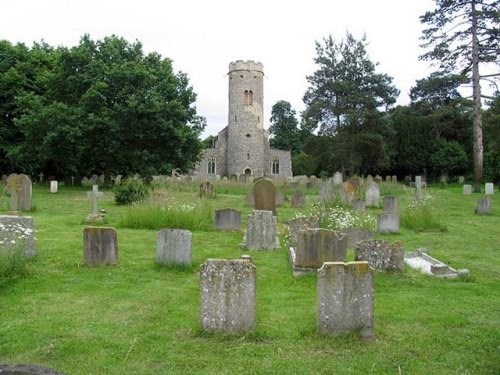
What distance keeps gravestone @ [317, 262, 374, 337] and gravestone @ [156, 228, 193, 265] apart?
340 centimetres

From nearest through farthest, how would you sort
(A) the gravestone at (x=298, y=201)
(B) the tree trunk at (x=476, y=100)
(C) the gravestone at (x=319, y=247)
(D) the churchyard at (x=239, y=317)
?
1. (D) the churchyard at (x=239, y=317)
2. (C) the gravestone at (x=319, y=247)
3. (A) the gravestone at (x=298, y=201)
4. (B) the tree trunk at (x=476, y=100)

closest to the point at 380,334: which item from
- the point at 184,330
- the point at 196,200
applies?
the point at 184,330

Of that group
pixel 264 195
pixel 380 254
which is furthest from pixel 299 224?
pixel 264 195

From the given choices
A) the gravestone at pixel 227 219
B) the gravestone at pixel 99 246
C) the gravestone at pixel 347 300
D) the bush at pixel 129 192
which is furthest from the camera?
the bush at pixel 129 192

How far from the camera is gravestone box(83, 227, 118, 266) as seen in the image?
806cm

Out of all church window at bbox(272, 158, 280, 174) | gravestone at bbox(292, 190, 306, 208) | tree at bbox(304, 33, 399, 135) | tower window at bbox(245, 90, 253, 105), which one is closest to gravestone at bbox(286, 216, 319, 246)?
gravestone at bbox(292, 190, 306, 208)

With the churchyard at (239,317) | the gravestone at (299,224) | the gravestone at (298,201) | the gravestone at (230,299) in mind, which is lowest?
the churchyard at (239,317)

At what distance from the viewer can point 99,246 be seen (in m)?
8.13

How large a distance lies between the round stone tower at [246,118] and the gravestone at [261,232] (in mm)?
41401

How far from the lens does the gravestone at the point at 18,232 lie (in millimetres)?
7953

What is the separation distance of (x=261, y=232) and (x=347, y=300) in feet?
16.9

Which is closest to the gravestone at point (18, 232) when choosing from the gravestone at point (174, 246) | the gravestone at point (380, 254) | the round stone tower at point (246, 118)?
the gravestone at point (174, 246)

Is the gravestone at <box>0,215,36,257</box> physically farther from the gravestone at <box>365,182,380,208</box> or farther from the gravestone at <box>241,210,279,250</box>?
the gravestone at <box>365,182,380,208</box>

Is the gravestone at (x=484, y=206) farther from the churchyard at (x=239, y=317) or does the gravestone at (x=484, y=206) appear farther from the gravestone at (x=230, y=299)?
the gravestone at (x=230, y=299)
